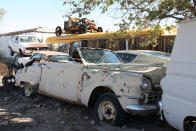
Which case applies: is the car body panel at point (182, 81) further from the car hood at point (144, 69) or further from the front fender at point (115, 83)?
the car hood at point (144, 69)

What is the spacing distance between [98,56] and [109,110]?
5.44 feet

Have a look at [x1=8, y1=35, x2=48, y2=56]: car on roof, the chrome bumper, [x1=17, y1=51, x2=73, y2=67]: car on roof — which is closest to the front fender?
the chrome bumper

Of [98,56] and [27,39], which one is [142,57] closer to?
[98,56]

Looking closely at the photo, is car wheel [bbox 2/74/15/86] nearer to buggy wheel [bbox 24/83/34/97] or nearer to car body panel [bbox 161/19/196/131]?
buggy wheel [bbox 24/83/34/97]

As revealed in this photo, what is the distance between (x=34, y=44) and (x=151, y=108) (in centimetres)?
1376

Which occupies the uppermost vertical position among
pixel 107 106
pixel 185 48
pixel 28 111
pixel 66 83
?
pixel 185 48

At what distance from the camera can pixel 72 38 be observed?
16.8 m

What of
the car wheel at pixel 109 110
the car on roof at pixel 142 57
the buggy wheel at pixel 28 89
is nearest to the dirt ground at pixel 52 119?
the car wheel at pixel 109 110

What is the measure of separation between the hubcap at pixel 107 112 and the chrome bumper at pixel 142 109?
0.43 m

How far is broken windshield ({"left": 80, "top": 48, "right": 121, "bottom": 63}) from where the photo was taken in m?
5.15

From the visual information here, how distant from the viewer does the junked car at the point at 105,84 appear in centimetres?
381

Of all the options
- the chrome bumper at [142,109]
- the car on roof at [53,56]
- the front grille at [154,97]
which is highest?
the car on roof at [53,56]

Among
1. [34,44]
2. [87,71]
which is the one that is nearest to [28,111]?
[87,71]

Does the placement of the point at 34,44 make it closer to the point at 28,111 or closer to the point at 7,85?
the point at 7,85
